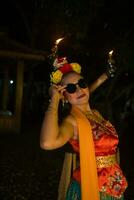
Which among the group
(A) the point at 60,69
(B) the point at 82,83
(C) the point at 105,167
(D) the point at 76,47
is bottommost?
(C) the point at 105,167

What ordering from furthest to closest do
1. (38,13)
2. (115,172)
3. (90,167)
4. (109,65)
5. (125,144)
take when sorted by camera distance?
(38,13) → (125,144) → (109,65) → (115,172) → (90,167)

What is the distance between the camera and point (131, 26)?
16.1 metres

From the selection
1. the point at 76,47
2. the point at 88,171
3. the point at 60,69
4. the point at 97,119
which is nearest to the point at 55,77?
the point at 60,69

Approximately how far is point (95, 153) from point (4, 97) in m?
12.8

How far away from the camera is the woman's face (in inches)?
126

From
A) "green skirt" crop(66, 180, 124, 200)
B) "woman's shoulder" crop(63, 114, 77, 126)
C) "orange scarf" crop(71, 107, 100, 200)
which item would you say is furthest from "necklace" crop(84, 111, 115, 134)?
"green skirt" crop(66, 180, 124, 200)

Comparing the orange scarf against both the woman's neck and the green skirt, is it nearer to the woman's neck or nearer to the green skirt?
the green skirt

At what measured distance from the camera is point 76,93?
3.20 m

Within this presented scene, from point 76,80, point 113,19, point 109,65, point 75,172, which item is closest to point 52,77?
point 76,80

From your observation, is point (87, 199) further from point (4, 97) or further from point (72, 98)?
point (4, 97)

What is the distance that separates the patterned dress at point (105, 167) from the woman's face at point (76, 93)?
0.16 metres

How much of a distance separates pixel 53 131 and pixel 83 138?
25cm

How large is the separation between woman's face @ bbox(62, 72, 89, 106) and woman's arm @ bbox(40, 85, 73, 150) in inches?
8.3

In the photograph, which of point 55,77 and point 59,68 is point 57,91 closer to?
point 55,77
